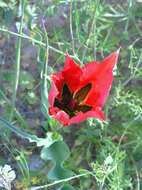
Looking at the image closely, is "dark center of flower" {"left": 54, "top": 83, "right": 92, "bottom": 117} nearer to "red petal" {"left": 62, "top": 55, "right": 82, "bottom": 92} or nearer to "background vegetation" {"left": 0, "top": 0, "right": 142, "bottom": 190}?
"red petal" {"left": 62, "top": 55, "right": 82, "bottom": 92}

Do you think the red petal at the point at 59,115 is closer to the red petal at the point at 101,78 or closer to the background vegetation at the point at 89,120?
the red petal at the point at 101,78

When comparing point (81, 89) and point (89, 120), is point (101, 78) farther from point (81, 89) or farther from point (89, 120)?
point (89, 120)

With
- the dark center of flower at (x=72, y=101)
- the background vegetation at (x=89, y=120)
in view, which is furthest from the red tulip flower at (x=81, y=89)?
the background vegetation at (x=89, y=120)

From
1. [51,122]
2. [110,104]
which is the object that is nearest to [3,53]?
[110,104]

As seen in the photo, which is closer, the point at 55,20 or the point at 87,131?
the point at 87,131

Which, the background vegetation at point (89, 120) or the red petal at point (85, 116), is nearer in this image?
the red petal at point (85, 116)

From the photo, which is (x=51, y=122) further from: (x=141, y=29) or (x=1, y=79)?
(x=141, y=29)

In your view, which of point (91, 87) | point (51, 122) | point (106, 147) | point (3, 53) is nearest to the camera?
point (91, 87)

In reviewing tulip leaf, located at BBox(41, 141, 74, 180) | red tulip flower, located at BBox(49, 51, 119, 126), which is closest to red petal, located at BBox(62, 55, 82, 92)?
red tulip flower, located at BBox(49, 51, 119, 126)
